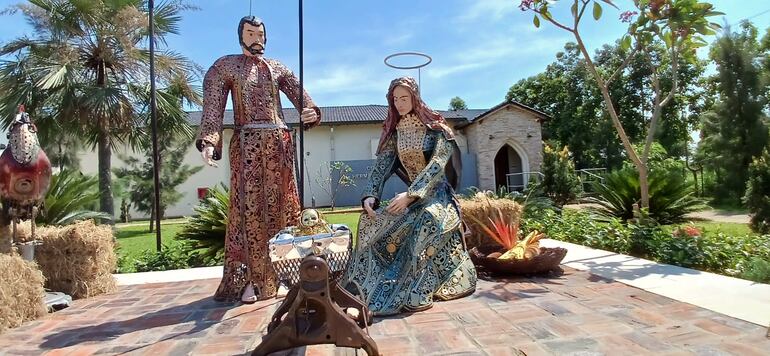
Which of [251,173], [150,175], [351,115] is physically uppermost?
[351,115]

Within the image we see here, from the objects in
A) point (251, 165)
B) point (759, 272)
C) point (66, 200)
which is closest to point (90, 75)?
point (66, 200)

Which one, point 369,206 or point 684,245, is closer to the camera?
point 369,206

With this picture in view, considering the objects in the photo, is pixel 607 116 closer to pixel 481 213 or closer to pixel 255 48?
pixel 481 213

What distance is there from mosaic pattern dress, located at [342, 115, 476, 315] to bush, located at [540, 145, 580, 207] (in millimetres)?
10233

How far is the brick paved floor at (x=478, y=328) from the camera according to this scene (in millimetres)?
2121

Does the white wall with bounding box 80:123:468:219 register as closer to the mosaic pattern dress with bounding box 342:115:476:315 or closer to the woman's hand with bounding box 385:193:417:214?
the mosaic pattern dress with bounding box 342:115:476:315

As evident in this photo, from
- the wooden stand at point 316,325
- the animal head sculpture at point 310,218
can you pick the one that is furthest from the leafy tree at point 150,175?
the wooden stand at point 316,325

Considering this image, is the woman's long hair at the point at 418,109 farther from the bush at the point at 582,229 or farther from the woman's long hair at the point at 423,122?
the bush at the point at 582,229

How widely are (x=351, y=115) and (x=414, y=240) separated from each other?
18140 mm

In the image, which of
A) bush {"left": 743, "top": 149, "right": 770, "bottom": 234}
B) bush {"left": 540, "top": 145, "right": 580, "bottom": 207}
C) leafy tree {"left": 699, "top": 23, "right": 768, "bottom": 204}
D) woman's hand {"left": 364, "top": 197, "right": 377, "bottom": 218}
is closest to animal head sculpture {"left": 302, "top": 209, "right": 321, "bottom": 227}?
woman's hand {"left": 364, "top": 197, "right": 377, "bottom": 218}

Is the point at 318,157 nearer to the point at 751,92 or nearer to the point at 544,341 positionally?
the point at 751,92

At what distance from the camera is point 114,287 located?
4.01 meters

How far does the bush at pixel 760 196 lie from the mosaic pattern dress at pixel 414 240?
15.8ft

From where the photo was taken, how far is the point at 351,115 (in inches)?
818
